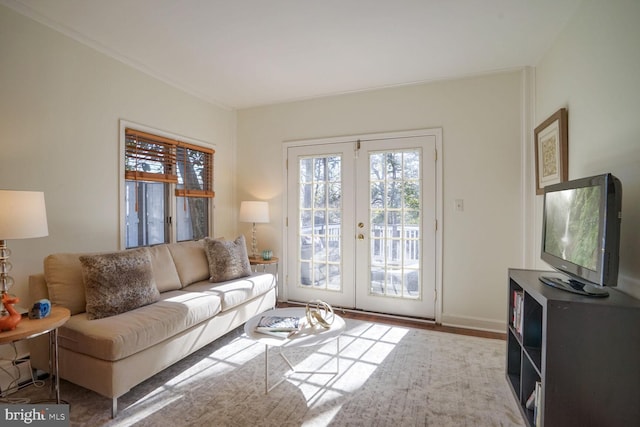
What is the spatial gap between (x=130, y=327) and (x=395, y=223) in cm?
264

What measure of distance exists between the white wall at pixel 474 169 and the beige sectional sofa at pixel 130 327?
2.28m

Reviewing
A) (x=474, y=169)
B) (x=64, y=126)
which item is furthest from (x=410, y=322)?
(x=64, y=126)

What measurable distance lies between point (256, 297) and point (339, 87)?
2461mm

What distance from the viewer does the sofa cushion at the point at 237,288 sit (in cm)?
279

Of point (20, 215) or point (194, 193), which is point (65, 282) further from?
point (194, 193)

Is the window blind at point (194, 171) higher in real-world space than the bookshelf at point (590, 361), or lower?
higher

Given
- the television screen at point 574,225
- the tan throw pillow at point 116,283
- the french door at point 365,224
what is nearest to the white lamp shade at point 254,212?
the french door at point 365,224

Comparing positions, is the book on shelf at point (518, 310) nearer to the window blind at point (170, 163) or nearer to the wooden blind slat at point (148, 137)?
the window blind at point (170, 163)

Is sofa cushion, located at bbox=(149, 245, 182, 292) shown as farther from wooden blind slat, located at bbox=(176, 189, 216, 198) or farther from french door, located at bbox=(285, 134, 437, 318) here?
french door, located at bbox=(285, 134, 437, 318)

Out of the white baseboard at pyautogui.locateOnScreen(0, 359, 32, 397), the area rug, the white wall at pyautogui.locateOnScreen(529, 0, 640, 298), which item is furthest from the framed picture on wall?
the white baseboard at pyautogui.locateOnScreen(0, 359, 32, 397)

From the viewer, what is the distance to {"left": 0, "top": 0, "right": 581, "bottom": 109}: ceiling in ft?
7.17

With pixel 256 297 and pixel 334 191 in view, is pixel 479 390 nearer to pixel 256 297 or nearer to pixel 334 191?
pixel 256 297

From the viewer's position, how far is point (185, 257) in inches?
122

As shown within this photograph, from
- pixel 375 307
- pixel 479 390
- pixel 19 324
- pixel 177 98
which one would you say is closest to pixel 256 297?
pixel 375 307
